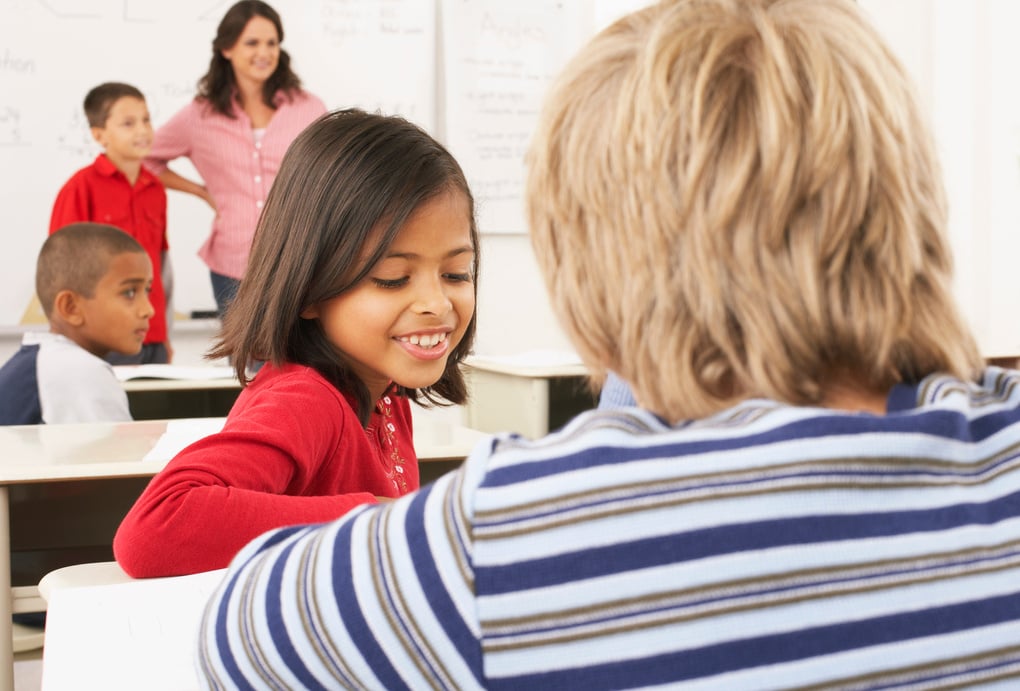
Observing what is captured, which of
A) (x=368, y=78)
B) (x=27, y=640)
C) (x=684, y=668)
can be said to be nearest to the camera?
(x=684, y=668)

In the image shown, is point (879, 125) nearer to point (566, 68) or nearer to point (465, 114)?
point (566, 68)

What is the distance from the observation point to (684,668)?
510 millimetres

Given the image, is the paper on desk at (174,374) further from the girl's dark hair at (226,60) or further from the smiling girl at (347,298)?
the girl's dark hair at (226,60)

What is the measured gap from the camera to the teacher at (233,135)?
15.6 ft

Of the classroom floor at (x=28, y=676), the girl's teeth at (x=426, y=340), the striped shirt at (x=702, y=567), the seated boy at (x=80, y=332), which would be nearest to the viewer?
the striped shirt at (x=702, y=567)

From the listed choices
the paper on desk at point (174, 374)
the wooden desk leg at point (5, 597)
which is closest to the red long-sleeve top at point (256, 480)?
the wooden desk leg at point (5, 597)

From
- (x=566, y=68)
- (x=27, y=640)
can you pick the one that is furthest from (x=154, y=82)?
(x=566, y=68)

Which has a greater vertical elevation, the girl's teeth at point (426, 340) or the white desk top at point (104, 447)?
the girl's teeth at point (426, 340)

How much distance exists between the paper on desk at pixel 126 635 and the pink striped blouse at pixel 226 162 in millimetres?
3891

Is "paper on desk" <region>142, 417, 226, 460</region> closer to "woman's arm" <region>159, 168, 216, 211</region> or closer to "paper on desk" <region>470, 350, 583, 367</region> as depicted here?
"paper on desk" <region>470, 350, 583, 367</region>

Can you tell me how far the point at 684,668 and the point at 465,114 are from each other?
5.09 meters

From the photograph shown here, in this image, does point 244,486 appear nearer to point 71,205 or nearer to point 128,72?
point 71,205

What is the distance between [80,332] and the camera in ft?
9.95

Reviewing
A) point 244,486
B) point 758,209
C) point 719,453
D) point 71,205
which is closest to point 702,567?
point 719,453
